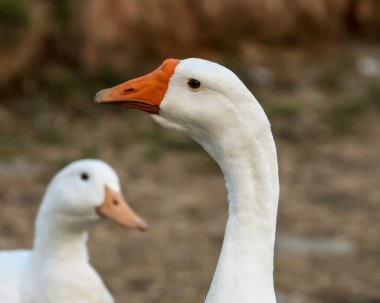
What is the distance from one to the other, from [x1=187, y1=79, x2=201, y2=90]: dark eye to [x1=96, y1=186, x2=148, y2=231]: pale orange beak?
2337 mm

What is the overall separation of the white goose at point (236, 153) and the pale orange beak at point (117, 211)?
88.6 inches

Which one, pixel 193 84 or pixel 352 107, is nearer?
pixel 193 84

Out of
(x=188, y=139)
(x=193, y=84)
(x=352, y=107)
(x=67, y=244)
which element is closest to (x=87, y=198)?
(x=67, y=244)

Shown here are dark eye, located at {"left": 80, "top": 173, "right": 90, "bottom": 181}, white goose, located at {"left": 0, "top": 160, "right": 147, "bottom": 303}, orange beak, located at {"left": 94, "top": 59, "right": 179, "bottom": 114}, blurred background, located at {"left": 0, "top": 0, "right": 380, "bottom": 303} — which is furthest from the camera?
blurred background, located at {"left": 0, "top": 0, "right": 380, "bottom": 303}

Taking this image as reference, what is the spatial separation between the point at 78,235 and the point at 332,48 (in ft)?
28.2

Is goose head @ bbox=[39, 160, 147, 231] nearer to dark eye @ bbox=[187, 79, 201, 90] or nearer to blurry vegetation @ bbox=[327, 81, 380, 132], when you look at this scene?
dark eye @ bbox=[187, 79, 201, 90]

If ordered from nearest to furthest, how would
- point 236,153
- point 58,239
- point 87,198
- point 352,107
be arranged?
point 236,153 → point 58,239 → point 87,198 → point 352,107

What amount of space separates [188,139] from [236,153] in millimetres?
7101

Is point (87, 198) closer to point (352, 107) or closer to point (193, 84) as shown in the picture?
point (193, 84)

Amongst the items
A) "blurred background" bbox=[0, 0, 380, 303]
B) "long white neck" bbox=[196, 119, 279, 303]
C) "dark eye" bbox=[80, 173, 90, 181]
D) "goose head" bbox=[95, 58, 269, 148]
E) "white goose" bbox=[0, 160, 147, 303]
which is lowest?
"long white neck" bbox=[196, 119, 279, 303]

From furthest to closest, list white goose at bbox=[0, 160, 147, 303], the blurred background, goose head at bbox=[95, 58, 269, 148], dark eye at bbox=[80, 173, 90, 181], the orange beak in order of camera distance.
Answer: the blurred background
dark eye at bbox=[80, 173, 90, 181]
white goose at bbox=[0, 160, 147, 303]
the orange beak
goose head at bbox=[95, 58, 269, 148]

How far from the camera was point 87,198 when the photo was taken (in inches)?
221

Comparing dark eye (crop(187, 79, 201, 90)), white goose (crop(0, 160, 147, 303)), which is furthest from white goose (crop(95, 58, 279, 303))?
white goose (crop(0, 160, 147, 303))

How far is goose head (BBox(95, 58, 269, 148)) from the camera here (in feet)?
10.9
